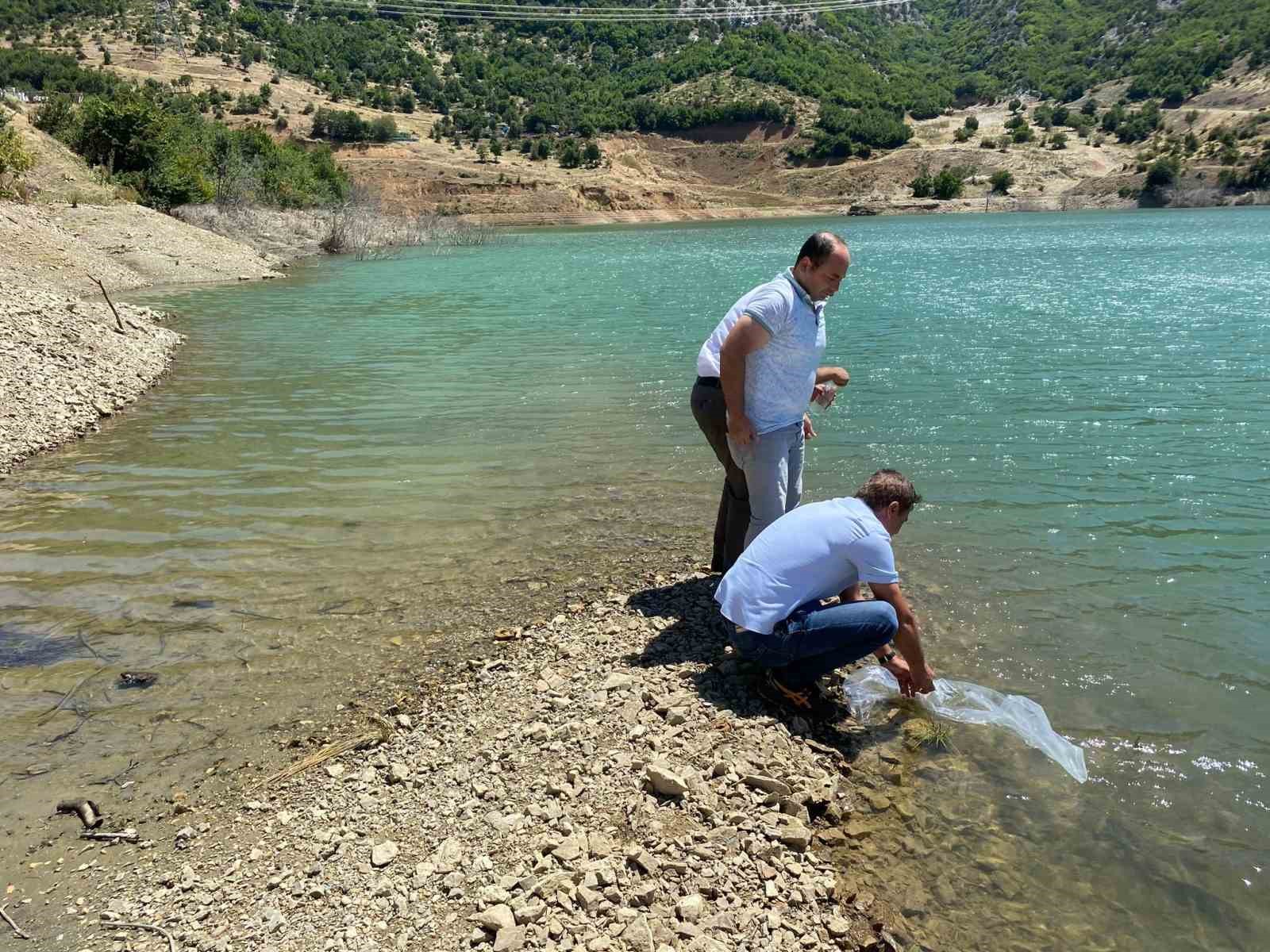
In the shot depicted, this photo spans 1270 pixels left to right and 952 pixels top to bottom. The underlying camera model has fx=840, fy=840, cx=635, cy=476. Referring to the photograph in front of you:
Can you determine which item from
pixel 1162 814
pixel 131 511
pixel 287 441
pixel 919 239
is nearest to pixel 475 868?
pixel 1162 814

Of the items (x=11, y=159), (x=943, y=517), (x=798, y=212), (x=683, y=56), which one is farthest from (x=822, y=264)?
(x=683, y=56)

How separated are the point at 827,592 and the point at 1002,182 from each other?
12049 cm

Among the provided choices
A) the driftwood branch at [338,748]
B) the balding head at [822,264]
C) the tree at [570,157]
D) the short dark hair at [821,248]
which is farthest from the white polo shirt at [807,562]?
A: the tree at [570,157]

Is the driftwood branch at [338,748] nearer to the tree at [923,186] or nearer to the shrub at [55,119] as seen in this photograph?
the shrub at [55,119]

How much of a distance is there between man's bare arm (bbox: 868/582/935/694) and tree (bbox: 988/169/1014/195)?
119m

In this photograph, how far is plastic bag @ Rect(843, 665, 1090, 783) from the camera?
15.5 ft

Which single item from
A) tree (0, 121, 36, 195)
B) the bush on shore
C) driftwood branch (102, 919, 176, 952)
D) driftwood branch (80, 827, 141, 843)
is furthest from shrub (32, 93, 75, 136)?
driftwood branch (102, 919, 176, 952)

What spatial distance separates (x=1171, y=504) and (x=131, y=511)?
10403mm

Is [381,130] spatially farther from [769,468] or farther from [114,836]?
[114,836]

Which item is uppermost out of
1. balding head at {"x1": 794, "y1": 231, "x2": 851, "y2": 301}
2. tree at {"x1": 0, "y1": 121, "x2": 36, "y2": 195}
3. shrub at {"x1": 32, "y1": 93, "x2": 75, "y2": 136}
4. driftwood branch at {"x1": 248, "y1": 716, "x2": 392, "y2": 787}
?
shrub at {"x1": 32, "y1": 93, "x2": 75, "y2": 136}

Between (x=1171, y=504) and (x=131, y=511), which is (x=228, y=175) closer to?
(x=131, y=511)

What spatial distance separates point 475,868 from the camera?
3613mm

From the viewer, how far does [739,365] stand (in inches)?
201

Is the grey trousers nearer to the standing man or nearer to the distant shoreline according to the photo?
the standing man
